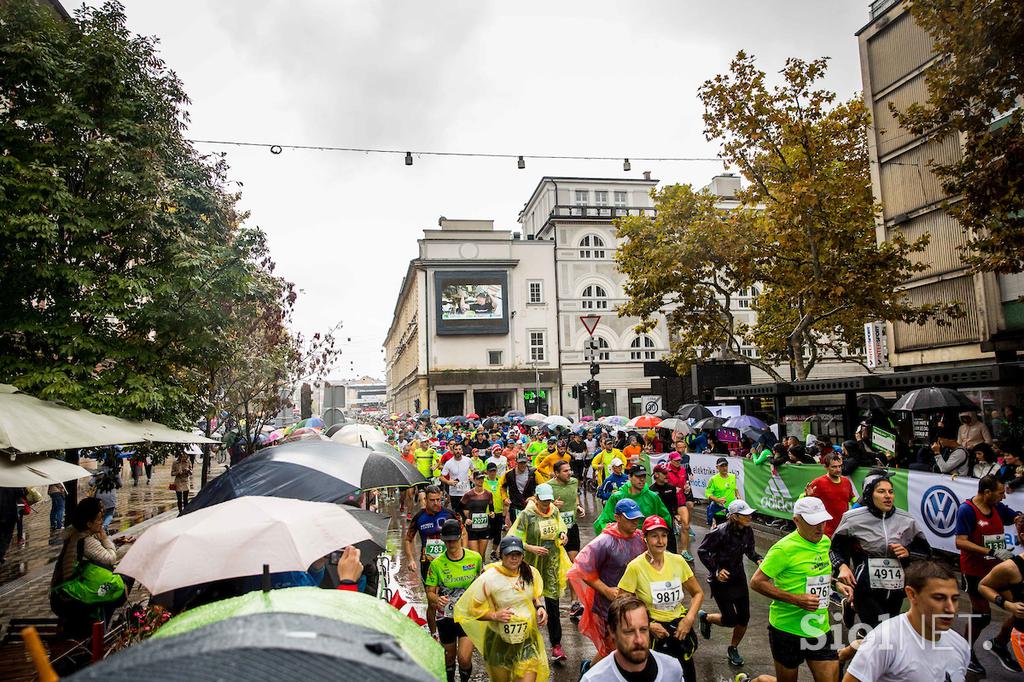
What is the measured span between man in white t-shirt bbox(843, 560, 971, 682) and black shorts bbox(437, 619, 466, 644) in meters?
3.65

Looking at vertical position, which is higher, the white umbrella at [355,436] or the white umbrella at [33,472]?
the white umbrella at [33,472]

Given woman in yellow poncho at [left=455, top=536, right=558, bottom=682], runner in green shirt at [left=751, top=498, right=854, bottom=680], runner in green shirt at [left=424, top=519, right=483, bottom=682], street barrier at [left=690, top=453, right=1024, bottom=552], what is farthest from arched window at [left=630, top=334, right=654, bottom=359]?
woman in yellow poncho at [left=455, top=536, right=558, bottom=682]

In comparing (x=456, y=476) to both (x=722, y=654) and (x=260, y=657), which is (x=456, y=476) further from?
(x=260, y=657)

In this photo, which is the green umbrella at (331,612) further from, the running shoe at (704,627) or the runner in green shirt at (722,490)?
the runner in green shirt at (722,490)

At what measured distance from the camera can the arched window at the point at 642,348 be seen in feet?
177

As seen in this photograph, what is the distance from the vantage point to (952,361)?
19250 mm

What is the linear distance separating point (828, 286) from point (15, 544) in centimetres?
2032

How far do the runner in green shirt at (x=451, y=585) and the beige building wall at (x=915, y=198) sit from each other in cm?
1741

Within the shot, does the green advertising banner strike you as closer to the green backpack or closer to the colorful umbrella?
the colorful umbrella

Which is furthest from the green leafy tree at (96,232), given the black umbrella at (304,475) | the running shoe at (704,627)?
the running shoe at (704,627)

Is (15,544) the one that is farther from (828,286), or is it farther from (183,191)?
(828,286)

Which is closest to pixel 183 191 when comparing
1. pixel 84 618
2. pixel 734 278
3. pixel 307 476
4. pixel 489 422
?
pixel 307 476

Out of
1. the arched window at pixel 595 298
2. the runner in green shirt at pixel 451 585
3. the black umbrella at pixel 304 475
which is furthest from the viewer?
the arched window at pixel 595 298

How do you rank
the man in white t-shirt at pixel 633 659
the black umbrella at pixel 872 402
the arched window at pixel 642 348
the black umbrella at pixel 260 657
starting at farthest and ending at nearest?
the arched window at pixel 642 348
the black umbrella at pixel 872 402
the man in white t-shirt at pixel 633 659
the black umbrella at pixel 260 657
